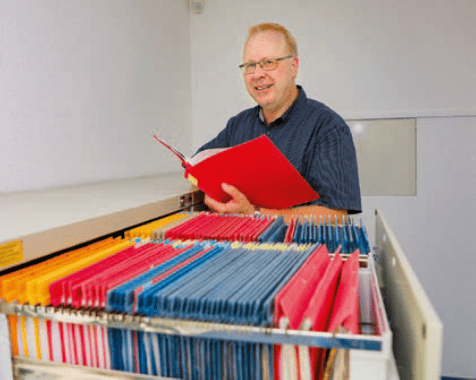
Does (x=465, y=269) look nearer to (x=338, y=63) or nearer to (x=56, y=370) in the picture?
(x=338, y=63)

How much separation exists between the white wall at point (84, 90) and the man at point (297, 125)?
2.00 feet

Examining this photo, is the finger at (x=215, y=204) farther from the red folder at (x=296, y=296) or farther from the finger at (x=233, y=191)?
the red folder at (x=296, y=296)

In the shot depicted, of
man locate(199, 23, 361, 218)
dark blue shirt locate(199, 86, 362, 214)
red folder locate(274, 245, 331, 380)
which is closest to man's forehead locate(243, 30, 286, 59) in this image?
man locate(199, 23, 361, 218)

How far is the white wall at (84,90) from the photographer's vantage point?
4.41 feet

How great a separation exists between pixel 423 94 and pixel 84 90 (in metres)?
2.01

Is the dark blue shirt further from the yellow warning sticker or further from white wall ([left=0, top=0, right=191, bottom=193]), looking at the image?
the yellow warning sticker

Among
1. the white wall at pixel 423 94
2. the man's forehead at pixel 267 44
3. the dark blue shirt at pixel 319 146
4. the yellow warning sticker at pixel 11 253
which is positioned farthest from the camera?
the white wall at pixel 423 94

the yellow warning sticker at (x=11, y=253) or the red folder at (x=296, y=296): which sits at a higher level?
the yellow warning sticker at (x=11, y=253)

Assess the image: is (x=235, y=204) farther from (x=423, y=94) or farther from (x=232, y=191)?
(x=423, y=94)

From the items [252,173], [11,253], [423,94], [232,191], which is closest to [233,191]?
[232,191]

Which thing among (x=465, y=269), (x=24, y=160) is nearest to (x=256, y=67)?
(x=24, y=160)

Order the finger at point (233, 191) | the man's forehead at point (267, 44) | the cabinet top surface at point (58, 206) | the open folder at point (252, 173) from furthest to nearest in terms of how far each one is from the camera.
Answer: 1. the man's forehead at point (267, 44)
2. the finger at point (233, 191)
3. the open folder at point (252, 173)
4. the cabinet top surface at point (58, 206)

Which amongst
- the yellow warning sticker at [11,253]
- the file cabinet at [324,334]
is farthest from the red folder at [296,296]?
the yellow warning sticker at [11,253]

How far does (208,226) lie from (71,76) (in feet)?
3.15
